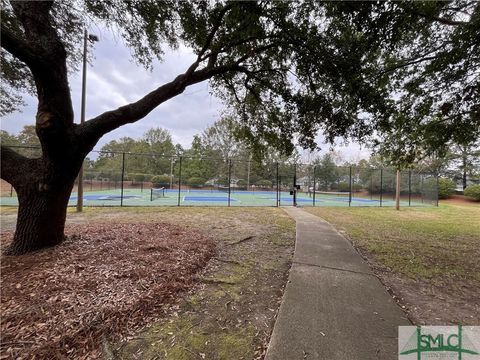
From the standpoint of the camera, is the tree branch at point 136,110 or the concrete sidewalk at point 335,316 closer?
the concrete sidewalk at point 335,316

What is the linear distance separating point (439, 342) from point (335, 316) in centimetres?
90

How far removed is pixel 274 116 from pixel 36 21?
16.4 feet

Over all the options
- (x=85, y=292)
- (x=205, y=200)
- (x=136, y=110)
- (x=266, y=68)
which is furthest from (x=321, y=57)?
(x=205, y=200)

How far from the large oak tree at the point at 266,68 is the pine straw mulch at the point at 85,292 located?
954mm

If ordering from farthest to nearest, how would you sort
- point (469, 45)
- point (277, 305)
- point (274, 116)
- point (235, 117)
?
point (235, 117) → point (274, 116) → point (469, 45) → point (277, 305)

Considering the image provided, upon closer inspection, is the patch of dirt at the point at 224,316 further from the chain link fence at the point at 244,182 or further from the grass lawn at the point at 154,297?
the chain link fence at the point at 244,182

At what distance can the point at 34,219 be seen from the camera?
12.4 ft

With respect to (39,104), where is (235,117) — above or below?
above

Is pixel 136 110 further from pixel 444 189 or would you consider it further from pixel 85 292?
pixel 444 189

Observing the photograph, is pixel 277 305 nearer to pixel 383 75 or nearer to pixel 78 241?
pixel 78 241

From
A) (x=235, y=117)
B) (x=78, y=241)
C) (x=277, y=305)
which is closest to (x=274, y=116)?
(x=235, y=117)

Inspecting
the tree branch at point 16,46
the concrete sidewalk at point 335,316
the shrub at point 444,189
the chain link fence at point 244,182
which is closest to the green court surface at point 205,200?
the chain link fence at point 244,182

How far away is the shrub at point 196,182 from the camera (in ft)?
98.7

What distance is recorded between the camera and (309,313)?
2.52 metres
